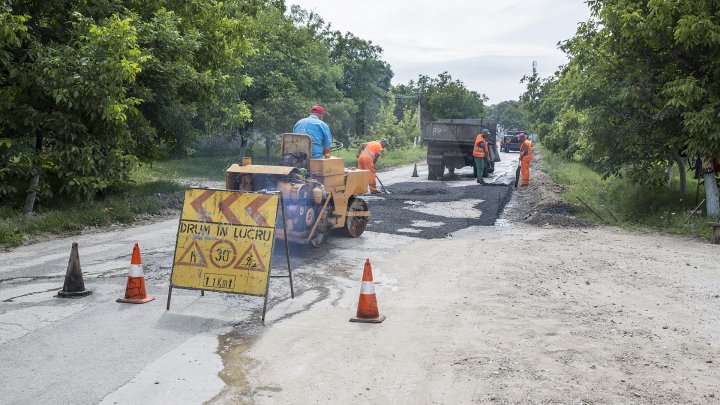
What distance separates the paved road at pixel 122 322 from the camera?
16.6 ft

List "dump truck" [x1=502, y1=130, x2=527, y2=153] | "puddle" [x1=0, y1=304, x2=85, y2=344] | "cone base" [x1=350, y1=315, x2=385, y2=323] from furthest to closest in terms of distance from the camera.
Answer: "dump truck" [x1=502, y1=130, x2=527, y2=153] < "cone base" [x1=350, y1=315, x2=385, y2=323] < "puddle" [x1=0, y1=304, x2=85, y2=344]

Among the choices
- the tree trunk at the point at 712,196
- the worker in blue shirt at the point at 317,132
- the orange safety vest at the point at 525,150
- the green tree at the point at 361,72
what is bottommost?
the tree trunk at the point at 712,196

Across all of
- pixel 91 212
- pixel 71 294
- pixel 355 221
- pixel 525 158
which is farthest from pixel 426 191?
pixel 71 294

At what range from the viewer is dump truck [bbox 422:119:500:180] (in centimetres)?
2694

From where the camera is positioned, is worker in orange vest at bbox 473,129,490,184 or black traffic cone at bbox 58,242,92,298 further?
worker in orange vest at bbox 473,129,490,184

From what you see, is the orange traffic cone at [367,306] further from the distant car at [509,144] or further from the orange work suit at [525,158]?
the distant car at [509,144]

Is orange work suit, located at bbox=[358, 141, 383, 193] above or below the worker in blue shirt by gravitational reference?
below

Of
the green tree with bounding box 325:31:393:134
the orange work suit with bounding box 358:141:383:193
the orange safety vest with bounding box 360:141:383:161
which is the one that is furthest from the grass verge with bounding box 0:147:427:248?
the green tree with bounding box 325:31:393:134

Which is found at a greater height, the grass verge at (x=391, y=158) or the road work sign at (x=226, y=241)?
the road work sign at (x=226, y=241)

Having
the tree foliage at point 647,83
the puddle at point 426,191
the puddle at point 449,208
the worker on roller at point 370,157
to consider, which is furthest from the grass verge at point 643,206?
the worker on roller at point 370,157

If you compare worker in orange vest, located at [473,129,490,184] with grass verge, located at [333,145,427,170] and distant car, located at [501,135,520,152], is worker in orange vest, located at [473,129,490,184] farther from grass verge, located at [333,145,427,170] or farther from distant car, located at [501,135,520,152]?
distant car, located at [501,135,520,152]

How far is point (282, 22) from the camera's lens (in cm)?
3244

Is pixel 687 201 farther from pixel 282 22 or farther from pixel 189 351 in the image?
pixel 282 22

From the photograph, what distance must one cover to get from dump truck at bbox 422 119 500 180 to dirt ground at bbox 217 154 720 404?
16.0 meters
